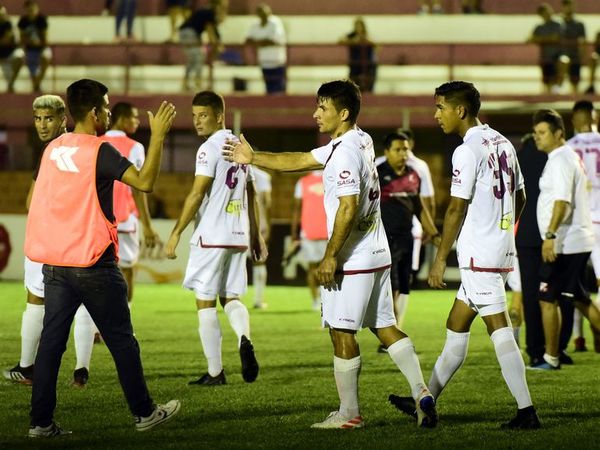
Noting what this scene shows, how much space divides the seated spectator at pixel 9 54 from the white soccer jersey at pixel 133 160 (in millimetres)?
16028

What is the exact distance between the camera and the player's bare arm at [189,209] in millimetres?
9594

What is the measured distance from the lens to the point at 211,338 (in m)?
9.88

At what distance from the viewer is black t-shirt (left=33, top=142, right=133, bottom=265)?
7.27 metres

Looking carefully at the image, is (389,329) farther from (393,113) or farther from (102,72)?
(102,72)

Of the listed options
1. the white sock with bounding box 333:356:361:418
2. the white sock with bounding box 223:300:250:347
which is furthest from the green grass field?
the white sock with bounding box 223:300:250:347

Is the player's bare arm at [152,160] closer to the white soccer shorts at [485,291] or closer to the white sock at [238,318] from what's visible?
the white soccer shorts at [485,291]

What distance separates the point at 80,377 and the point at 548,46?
19.0 metres

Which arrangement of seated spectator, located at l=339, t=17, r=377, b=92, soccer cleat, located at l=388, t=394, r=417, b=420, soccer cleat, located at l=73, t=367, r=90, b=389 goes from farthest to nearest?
seated spectator, located at l=339, t=17, r=377, b=92
soccer cleat, located at l=73, t=367, r=90, b=389
soccer cleat, located at l=388, t=394, r=417, b=420

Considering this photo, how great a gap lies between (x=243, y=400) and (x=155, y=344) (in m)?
3.82

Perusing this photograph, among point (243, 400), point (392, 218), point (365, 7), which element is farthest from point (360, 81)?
point (243, 400)

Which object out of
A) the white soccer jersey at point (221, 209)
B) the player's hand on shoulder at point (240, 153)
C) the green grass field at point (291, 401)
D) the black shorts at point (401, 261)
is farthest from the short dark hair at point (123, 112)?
the player's hand on shoulder at point (240, 153)

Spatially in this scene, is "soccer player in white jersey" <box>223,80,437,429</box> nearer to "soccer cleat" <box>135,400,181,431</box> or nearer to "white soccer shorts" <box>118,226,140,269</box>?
"soccer cleat" <box>135,400,181,431</box>

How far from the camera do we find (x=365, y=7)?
3147 centimetres

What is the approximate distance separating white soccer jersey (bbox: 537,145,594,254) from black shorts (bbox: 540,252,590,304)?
0.09 m
